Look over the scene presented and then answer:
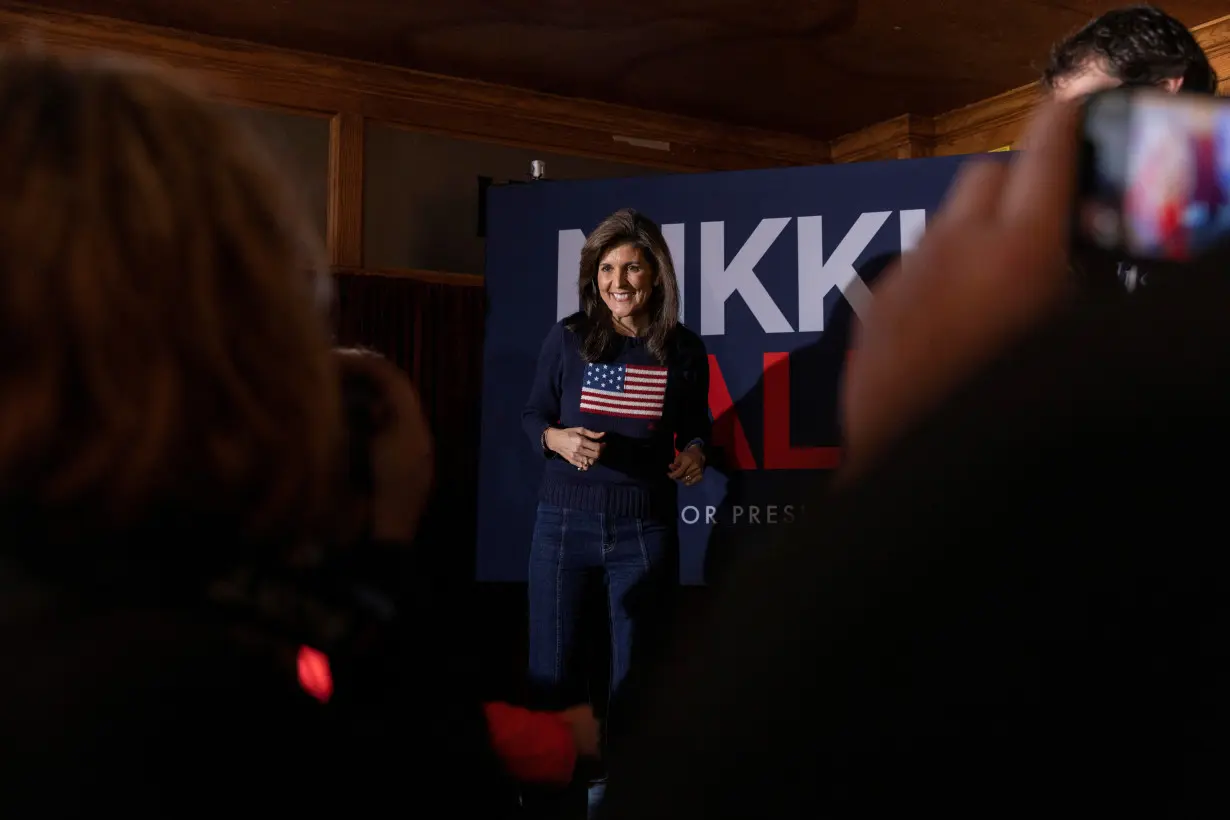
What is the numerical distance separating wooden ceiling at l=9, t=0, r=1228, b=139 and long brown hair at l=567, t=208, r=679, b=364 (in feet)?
4.41

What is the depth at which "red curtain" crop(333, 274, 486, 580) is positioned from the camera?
4.39 m

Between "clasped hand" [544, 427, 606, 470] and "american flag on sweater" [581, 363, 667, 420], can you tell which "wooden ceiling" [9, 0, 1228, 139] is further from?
"clasped hand" [544, 427, 606, 470]

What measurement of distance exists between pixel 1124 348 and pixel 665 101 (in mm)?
4865

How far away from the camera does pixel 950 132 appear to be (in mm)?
5008

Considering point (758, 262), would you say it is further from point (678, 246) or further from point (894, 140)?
point (894, 140)

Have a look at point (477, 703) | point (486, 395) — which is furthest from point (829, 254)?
point (477, 703)

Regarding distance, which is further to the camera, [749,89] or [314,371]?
[749,89]

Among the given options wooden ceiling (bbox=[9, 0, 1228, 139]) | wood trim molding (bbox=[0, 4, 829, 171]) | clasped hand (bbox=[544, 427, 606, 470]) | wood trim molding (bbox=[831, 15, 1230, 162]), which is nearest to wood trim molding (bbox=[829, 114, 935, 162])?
wood trim molding (bbox=[831, 15, 1230, 162])

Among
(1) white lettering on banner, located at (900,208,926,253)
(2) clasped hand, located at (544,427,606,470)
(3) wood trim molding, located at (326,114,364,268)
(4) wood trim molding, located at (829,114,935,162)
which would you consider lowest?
(2) clasped hand, located at (544,427,606,470)

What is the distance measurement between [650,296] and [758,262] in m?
0.48

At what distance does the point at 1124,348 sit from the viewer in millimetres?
277

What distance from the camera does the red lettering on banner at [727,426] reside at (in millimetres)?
3082

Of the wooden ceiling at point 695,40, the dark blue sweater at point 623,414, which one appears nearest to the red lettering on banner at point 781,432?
the dark blue sweater at point 623,414

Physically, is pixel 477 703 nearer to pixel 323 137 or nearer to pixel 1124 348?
pixel 1124 348
